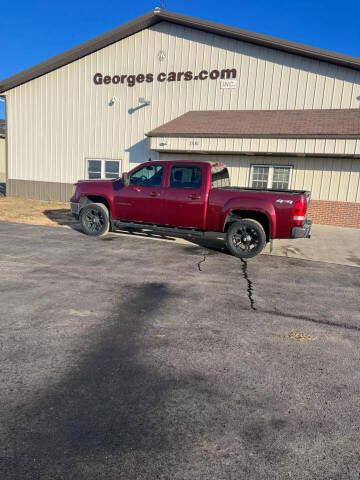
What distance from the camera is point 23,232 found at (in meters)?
9.56

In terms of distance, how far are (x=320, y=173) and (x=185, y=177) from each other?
304 inches

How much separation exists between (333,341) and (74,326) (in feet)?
10.3

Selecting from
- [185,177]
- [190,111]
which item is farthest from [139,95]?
[185,177]

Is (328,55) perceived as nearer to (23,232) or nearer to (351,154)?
(351,154)

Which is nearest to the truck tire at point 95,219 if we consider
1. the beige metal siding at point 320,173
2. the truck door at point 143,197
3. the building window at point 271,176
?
the truck door at point 143,197

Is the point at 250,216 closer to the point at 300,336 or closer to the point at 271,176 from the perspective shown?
the point at 300,336

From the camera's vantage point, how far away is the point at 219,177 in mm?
8547

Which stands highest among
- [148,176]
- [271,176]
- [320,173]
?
[320,173]

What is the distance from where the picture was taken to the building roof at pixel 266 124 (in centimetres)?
1170

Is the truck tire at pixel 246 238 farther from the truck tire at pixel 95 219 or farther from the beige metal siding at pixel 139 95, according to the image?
the beige metal siding at pixel 139 95

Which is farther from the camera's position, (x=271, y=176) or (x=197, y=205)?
(x=271, y=176)

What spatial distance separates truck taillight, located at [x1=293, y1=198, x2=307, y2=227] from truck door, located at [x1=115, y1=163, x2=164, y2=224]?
325 cm

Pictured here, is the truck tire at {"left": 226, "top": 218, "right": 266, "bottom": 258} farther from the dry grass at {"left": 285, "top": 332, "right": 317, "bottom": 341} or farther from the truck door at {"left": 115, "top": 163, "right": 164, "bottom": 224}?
the dry grass at {"left": 285, "top": 332, "right": 317, "bottom": 341}

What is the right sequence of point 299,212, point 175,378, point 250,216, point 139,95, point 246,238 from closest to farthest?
point 175,378
point 299,212
point 246,238
point 250,216
point 139,95
